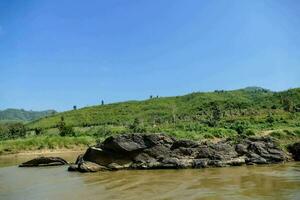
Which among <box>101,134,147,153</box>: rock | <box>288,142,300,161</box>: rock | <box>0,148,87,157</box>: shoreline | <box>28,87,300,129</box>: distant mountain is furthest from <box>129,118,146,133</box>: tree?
<box>288,142,300,161</box>: rock

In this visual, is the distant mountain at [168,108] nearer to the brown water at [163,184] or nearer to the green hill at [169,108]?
the green hill at [169,108]

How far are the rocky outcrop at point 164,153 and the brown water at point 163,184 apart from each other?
128 cm

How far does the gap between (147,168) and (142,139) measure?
2143mm

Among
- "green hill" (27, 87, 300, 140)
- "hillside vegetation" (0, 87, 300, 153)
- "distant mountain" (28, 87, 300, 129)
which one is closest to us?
"hillside vegetation" (0, 87, 300, 153)

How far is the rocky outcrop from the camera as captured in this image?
2744 centimetres

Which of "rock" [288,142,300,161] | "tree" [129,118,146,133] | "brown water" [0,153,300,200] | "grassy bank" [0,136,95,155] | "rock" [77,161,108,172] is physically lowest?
"brown water" [0,153,300,200]

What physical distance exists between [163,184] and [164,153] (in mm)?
7450

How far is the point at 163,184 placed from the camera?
825 inches

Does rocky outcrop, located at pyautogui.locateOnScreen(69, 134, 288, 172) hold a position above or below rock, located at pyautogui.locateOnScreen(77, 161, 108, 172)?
above

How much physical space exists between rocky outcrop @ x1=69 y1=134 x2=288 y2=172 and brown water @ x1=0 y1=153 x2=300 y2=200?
50.3 inches

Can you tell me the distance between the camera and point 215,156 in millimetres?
27594

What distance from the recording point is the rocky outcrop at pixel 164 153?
1080 inches

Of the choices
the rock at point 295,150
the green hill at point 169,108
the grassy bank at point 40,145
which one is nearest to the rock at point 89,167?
the rock at point 295,150

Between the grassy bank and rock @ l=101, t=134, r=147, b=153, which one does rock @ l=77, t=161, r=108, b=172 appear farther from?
the grassy bank
